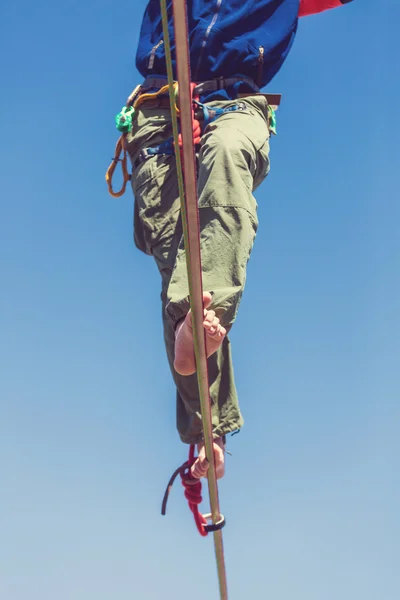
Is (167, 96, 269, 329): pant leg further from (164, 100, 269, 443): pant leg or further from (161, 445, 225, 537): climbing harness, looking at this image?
(161, 445, 225, 537): climbing harness

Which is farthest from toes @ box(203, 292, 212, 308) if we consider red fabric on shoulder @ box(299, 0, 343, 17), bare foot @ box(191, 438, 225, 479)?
red fabric on shoulder @ box(299, 0, 343, 17)

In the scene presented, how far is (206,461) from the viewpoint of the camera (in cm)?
424

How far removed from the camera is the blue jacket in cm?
475

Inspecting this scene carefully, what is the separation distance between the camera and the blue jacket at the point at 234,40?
475cm

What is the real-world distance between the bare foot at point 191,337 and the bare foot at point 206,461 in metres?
0.64

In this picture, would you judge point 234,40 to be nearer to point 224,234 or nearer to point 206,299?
point 224,234

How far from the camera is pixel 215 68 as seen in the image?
4.73 m

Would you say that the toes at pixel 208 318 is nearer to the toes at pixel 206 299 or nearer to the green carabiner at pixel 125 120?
the toes at pixel 206 299

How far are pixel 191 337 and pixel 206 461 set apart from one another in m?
0.85

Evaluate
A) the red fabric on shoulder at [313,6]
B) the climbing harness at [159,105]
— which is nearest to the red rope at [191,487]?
the climbing harness at [159,105]

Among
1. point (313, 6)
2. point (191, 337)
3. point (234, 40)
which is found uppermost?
point (313, 6)

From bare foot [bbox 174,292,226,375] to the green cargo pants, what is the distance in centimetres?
8

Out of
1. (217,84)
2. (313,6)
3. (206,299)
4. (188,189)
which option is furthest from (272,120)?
(188,189)

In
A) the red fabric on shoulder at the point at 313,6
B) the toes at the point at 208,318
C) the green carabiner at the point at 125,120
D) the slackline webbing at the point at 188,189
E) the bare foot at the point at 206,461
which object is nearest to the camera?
the slackline webbing at the point at 188,189
